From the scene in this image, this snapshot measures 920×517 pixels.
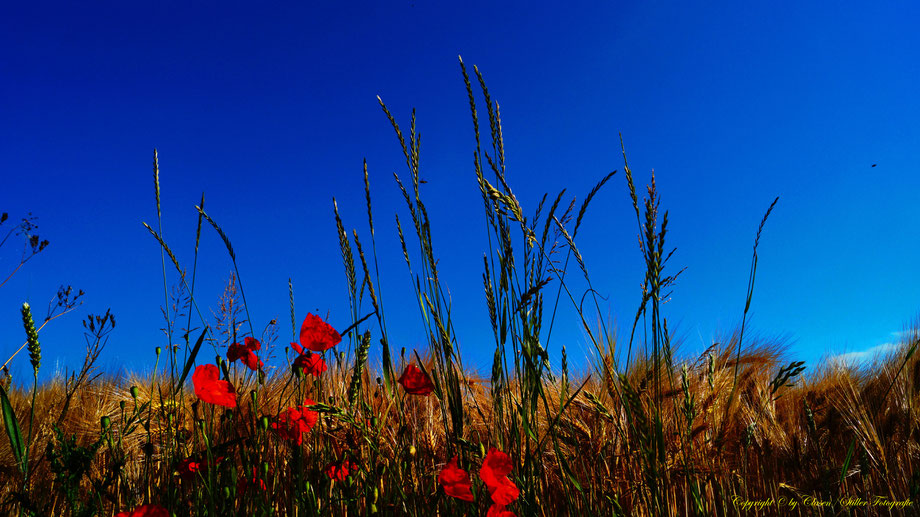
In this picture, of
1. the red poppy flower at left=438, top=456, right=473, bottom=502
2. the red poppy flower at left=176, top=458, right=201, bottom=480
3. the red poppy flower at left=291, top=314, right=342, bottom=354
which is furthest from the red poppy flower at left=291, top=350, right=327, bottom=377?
the red poppy flower at left=438, top=456, right=473, bottom=502

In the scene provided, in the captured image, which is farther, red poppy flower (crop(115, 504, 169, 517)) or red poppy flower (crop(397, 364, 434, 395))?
red poppy flower (crop(397, 364, 434, 395))

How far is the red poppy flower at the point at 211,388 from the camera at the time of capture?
1.32 metres

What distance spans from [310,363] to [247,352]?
0.75 feet

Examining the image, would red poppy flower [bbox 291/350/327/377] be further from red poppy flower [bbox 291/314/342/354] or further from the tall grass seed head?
the tall grass seed head

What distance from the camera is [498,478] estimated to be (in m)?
0.95

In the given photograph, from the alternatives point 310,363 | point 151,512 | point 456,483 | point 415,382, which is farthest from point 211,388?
point 456,483

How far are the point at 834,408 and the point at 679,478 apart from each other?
0.78 meters

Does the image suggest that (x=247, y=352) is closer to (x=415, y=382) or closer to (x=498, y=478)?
(x=415, y=382)

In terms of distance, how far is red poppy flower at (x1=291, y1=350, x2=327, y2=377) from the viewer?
1.32 meters

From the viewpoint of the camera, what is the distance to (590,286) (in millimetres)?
1136

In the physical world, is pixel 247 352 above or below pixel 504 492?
above

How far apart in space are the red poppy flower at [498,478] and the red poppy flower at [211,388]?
711 mm

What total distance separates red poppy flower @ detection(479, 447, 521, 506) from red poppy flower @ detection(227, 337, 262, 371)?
76 centimetres

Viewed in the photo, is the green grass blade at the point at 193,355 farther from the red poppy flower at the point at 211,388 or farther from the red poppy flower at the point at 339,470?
the red poppy flower at the point at 339,470
